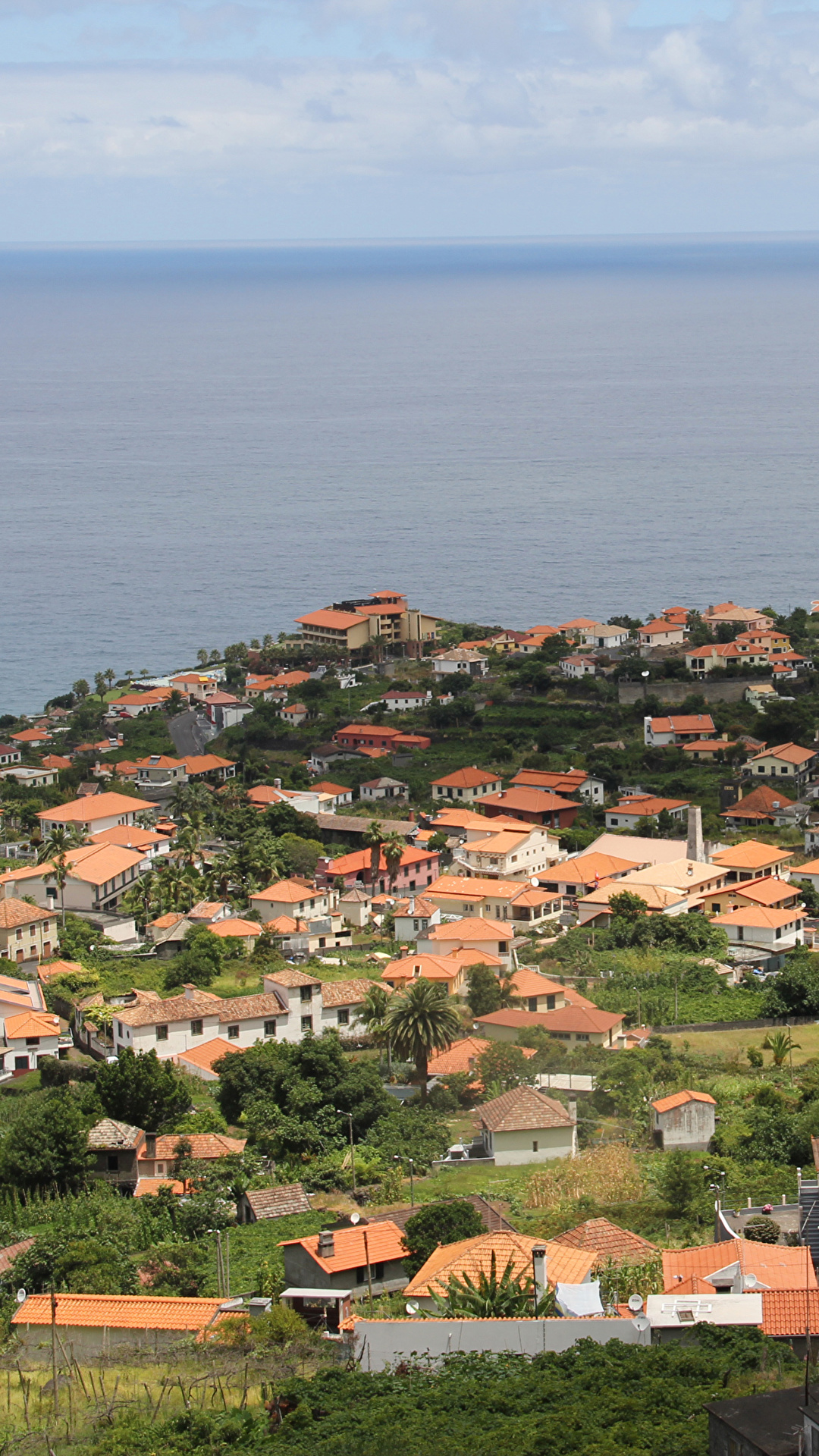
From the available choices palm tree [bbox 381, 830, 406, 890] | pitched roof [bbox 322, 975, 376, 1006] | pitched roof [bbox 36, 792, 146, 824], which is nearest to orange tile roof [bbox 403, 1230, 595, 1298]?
pitched roof [bbox 322, 975, 376, 1006]

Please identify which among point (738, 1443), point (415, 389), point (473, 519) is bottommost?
point (738, 1443)

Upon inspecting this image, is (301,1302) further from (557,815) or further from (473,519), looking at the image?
(473,519)

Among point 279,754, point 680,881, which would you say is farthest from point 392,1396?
point 279,754

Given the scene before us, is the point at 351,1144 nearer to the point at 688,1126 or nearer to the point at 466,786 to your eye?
the point at 688,1126

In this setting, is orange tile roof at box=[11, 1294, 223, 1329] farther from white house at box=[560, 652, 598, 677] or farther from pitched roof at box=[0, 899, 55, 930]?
white house at box=[560, 652, 598, 677]

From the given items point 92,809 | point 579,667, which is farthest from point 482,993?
point 579,667
